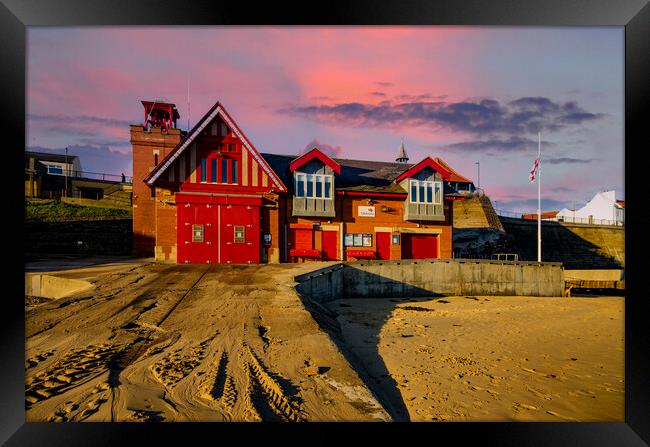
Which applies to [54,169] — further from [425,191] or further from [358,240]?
[425,191]

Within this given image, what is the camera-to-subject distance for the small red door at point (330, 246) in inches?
806

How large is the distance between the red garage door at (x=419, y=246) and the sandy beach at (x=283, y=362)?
1001 cm

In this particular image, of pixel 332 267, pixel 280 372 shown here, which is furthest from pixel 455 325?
pixel 280 372

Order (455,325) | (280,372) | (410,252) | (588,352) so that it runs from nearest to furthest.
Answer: (280,372) → (588,352) → (455,325) → (410,252)

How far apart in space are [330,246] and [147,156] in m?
18.7

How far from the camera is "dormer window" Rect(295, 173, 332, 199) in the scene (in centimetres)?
2003

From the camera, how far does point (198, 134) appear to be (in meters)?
18.0

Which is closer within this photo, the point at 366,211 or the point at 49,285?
the point at 49,285

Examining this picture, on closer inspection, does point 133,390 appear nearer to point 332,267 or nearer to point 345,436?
point 345,436

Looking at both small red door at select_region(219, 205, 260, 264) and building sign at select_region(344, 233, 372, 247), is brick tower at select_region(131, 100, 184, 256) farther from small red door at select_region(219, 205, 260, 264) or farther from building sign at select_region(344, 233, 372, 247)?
building sign at select_region(344, 233, 372, 247)

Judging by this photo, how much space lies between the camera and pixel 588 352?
856 centimetres

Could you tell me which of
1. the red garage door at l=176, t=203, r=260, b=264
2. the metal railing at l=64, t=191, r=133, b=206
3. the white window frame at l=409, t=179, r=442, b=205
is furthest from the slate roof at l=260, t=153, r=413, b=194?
the metal railing at l=64, t=191, r=133, b=206

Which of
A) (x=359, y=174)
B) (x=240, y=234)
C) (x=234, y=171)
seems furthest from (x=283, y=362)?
(x=359, y=174)

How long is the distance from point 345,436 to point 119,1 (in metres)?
4.88
